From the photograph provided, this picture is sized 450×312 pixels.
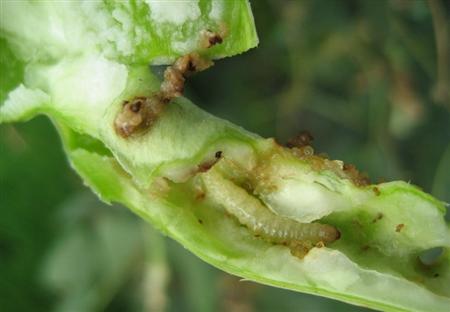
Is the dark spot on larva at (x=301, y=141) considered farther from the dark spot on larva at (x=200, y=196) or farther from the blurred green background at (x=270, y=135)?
the blurred green background at (x=270, y=135)

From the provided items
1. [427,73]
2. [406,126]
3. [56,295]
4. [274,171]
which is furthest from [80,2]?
[56,295]

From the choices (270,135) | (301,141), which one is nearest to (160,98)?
(301,141)

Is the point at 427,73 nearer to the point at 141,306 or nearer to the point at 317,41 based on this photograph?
the point at 317,41

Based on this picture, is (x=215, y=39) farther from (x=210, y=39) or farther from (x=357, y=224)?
(x=357, y=224)

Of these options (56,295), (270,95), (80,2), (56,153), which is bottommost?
(56,295)

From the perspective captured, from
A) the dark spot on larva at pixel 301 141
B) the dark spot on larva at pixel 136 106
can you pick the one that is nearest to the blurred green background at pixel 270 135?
the dark spot on larva at pixel 301 141

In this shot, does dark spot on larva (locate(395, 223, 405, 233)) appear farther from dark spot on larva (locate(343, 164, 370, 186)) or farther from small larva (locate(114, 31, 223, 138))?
small larva (locate(114, 31, 223, 138))
